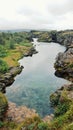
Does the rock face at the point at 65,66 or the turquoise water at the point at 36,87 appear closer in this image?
the turquoise water at the point at 36,87

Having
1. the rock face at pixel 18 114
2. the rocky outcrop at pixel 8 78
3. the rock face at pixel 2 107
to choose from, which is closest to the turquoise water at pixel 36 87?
the rocky outcrop at pixel 8 78

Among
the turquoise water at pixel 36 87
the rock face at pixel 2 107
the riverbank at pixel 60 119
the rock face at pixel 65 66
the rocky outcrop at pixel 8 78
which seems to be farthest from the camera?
the rock face at pixel 65 66

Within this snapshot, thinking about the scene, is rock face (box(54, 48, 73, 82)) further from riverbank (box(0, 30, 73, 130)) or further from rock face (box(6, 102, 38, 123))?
rock face (box(6, 102, 38, 123))

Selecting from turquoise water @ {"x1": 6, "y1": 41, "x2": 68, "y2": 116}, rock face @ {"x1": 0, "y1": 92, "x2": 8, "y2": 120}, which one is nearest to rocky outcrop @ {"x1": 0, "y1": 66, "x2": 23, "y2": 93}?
turquoise water @ {"x1": 6, "y1": 41, "x2": 68, "y2": 116}

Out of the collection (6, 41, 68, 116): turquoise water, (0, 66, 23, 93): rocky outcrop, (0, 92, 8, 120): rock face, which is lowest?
(6, 41, 68, 116): turquoise water

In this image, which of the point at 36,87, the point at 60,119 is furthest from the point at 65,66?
the point at 60,119

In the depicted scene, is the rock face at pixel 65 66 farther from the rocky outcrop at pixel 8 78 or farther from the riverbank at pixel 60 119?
the riverbank at pixel 60 119

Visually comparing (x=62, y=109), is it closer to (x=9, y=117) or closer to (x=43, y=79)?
(x=9, y=117)

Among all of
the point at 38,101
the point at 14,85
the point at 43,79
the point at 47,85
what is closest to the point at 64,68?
the point at 43,79

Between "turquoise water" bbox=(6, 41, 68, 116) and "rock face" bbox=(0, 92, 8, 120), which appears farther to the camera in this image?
"turquoise water" bbox=(6, 41, 68, 116)

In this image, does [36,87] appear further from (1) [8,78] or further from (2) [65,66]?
(2) [65,66]

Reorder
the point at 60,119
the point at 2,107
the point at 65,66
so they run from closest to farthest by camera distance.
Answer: the point at 60,119, the point at 2,107, the point at 65,66

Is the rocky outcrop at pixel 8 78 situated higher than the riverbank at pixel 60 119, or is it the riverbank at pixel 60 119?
the riverbank at pixel 60 119
